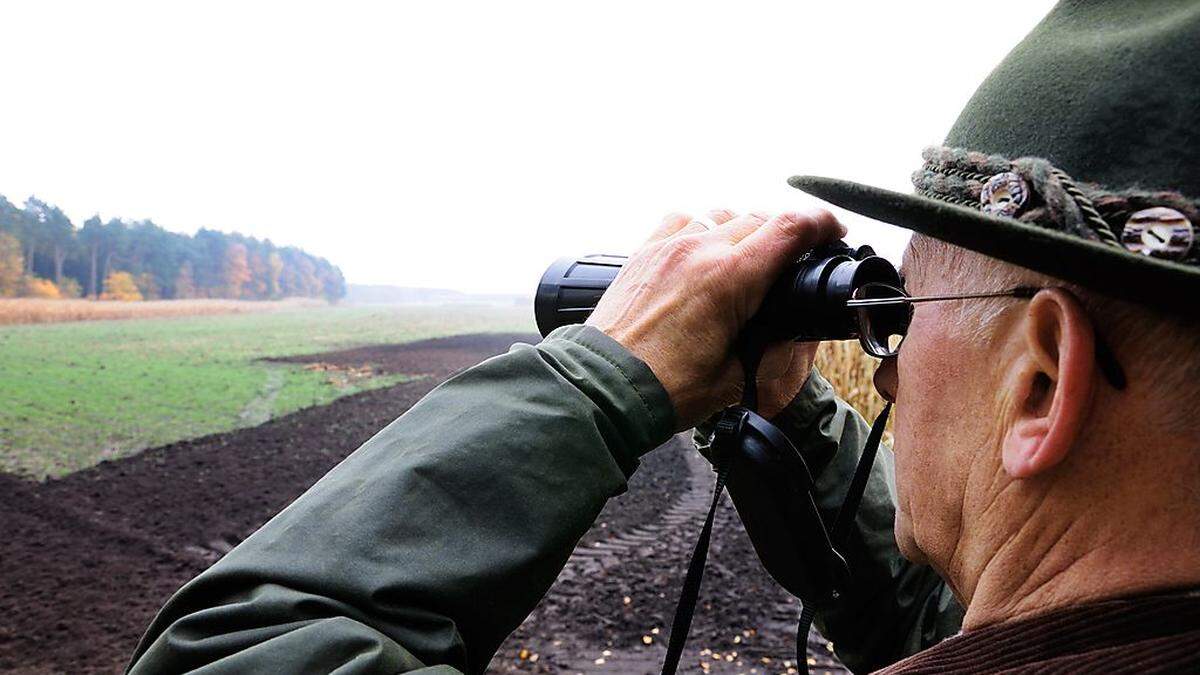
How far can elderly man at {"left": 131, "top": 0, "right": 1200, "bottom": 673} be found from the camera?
761 mm

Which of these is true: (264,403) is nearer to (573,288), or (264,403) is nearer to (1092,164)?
(573,288)

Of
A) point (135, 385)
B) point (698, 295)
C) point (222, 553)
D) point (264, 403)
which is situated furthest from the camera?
point (264, 403)

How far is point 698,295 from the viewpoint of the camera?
3.67 ft

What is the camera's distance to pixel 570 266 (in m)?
1.43

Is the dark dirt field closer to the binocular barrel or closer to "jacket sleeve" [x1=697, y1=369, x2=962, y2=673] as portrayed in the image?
"jacket sleeve" [x1=697, y1=369, x2=962, y2=673]

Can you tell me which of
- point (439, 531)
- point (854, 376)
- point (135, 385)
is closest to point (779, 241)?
point (439, 531)

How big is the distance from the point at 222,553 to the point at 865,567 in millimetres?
5327

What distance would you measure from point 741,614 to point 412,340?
2048 centimetres

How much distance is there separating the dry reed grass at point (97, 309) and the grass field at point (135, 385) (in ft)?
0.32

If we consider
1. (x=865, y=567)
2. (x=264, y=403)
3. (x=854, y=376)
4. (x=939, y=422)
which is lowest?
(x=264, y=403)

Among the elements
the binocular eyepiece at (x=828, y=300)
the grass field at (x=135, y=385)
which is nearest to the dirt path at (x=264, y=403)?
the grass field at (x=135, y=385)

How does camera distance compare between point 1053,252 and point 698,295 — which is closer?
point 1053,252

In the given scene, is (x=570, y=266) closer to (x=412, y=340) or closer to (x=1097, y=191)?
(x=1097, y=191)

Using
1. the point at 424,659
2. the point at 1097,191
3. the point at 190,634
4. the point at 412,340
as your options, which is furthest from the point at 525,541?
the point at 412,340
